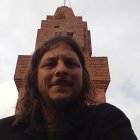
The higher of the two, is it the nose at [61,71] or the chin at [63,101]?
the nose at [61,71]

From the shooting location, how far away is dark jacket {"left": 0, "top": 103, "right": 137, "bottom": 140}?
188 centimetres

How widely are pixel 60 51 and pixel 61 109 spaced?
0.46 meters

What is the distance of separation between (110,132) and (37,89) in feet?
2.70

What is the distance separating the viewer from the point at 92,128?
1991 mm

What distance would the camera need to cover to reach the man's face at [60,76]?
2143mm

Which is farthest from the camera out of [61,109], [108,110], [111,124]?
[61,109]

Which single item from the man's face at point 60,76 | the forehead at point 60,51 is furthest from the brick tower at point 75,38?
the man's face at point 60,76

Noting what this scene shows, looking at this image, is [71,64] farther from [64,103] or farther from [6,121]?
[6,121]

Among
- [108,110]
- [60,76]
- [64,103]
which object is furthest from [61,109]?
[108,110]

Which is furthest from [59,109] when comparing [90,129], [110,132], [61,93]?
[110,132]

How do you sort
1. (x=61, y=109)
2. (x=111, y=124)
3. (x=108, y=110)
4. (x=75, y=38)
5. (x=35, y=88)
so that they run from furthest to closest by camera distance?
(x=75, y=38), (x=35, y=88), (x=61, y=109), (x=108, y=110), (x=111, y=124)

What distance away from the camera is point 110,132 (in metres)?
1.89

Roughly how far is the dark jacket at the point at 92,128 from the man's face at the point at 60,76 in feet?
0.50

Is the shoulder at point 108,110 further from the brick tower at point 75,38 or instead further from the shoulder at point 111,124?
the brick tower at point 75,38
